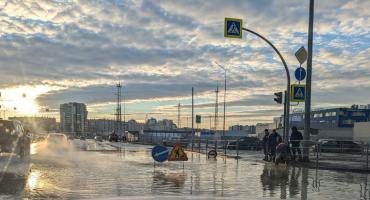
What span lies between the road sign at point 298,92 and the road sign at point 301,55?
1.15 meters

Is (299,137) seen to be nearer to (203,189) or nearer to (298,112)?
(203,189)

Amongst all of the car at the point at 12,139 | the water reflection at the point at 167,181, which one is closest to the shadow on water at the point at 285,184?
the water reflection at the point at 167,181

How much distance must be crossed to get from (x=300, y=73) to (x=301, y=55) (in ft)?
2.80

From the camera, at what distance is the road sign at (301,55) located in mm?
23094

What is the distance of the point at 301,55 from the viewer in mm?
23156

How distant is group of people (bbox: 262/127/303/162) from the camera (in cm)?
2266

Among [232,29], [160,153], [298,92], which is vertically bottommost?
[160,153]

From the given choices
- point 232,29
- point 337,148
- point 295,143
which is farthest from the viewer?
point 337,148

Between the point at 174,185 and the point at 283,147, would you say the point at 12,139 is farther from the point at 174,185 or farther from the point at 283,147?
the point at 174,185

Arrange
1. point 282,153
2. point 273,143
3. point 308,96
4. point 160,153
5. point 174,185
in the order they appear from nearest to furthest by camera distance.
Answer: point 174,185 → point 160,153 → point 282,153 → point 308,96 → point 273,143

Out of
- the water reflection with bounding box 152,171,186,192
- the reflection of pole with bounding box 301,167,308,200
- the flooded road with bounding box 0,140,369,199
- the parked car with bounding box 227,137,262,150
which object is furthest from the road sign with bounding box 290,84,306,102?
the parked car with bounding box 227,137,262,150

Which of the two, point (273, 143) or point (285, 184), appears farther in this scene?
point (273, 143)

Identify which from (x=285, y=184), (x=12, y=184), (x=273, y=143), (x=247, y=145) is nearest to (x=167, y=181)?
(x=285, y=184)

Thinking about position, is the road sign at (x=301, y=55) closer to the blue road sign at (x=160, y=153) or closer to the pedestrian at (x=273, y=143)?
the pedestrian at (x=273, y=143)
